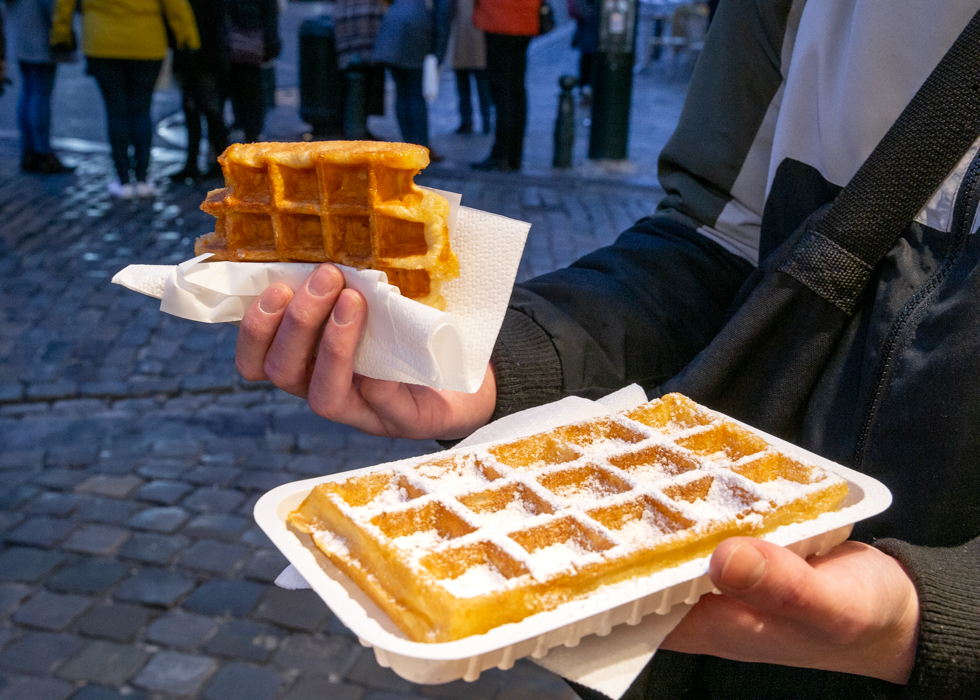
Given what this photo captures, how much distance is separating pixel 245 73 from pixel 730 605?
8.91 meters

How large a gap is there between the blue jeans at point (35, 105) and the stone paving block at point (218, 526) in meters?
6.66

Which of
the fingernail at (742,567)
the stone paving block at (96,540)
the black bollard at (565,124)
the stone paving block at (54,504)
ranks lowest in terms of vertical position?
the stone paving block at (96,540)

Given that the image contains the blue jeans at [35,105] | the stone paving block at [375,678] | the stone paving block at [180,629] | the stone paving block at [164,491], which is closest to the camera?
the stone paving block at [375,678]

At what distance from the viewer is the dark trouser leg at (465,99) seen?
12227 millimetres

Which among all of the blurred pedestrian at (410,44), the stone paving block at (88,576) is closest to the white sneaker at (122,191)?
the blurred pedestrian at (410,44)

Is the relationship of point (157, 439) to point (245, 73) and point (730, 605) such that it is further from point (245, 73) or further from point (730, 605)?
point (245, 73)

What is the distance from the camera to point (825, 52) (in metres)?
1.74

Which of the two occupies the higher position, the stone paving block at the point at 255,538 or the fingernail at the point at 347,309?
the fingernail at the point at 347,309

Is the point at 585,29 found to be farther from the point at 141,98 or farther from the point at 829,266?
the point at 829,266

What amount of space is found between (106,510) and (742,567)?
3.59 meters

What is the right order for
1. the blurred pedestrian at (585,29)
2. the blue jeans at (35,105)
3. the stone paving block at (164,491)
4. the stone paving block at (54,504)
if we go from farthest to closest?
the blurred pedestrian at (585,29), the blue jeans at (35,105), the stone paving block at (164,491), the stone paving block at (54,504)

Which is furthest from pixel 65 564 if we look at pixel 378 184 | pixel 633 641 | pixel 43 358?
pixel 633 641

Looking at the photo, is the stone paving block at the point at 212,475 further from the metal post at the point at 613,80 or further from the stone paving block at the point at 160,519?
the metal post at the point at 613,80

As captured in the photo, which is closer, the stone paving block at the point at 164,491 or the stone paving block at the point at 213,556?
the stone paving block at the point at 213,556
